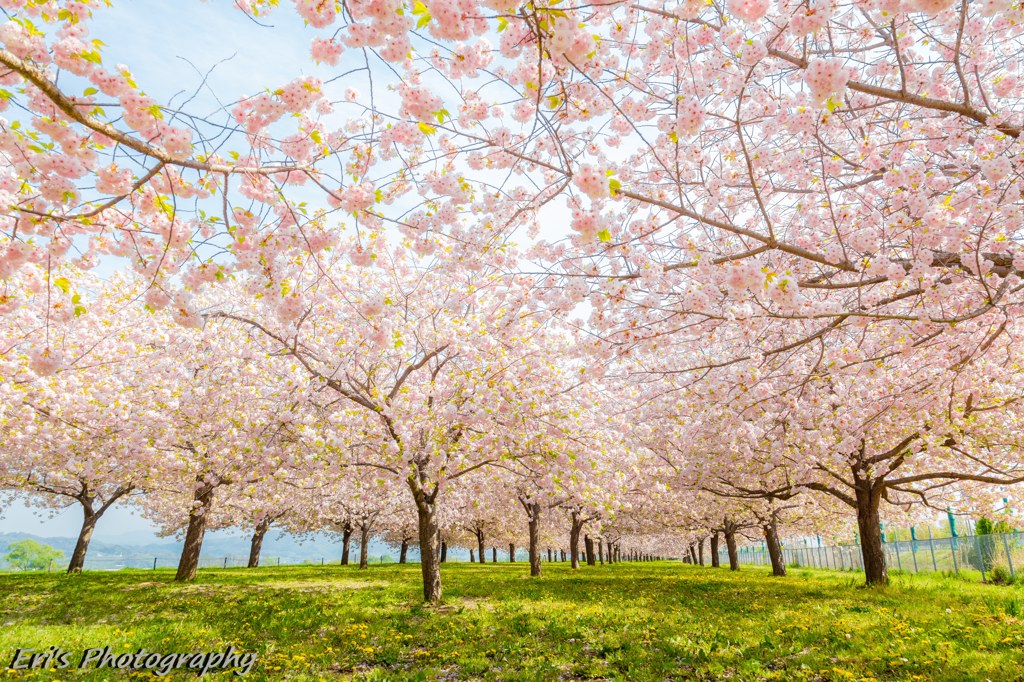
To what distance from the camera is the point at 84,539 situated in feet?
78.1

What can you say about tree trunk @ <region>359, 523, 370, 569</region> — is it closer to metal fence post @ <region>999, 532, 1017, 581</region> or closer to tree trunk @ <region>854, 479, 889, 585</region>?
tree trunk @ <region>854, 479, 889, 585</region>

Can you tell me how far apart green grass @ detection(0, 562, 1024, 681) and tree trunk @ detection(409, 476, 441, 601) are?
43cm

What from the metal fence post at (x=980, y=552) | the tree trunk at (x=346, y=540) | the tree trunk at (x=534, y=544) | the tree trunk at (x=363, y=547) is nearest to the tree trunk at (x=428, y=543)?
the tree trunk at (x=534, y=544)

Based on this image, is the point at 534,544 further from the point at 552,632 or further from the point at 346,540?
the point at 346,540

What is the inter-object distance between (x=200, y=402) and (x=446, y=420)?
21.6 feet

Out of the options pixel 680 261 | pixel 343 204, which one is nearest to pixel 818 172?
pixel 680 261

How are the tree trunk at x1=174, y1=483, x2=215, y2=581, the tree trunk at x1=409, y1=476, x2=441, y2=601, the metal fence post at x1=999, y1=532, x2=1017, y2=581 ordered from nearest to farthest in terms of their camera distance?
the tree trunk at x1=409, y1=476, x2=441, y2=601 → the metal fence post at x1=999, y1=532, x2=1017, y2=581 → the tree trunk at x1=174, y1=483, x2=215, y2=581

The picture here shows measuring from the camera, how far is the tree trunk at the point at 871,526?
1452 centimetres

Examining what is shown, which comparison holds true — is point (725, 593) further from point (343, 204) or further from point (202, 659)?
point (343, 204)

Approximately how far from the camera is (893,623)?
868 centimetres

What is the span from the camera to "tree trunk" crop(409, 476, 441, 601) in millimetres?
12328

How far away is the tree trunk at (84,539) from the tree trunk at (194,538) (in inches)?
332

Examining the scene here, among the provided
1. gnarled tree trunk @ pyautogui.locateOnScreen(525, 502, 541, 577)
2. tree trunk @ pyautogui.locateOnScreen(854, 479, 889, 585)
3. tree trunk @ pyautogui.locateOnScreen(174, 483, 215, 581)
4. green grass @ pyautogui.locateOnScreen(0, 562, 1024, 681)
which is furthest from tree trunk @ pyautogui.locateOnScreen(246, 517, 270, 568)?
tree trunk @ pyautogui.locateOnScreen(854, 479, 889, 585)

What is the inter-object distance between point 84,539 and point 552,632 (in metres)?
24.8
